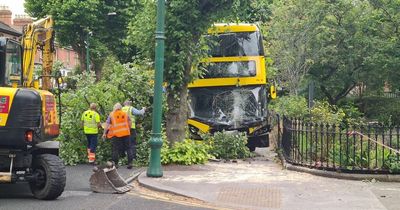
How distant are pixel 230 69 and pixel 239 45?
2.68 feet

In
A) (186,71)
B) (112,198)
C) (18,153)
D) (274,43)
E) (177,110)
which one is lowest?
(112,198)

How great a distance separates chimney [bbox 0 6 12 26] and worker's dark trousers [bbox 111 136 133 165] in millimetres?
42164

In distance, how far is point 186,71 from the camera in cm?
1383

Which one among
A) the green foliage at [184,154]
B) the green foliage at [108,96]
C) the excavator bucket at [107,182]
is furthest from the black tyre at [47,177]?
the green foliage at [108,96]

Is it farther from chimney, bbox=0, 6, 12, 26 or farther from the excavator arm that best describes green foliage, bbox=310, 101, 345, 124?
chimney, bbox=0, 6, 12, 26

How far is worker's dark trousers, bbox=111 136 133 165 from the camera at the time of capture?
41.5ft

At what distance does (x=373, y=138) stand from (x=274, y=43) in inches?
547

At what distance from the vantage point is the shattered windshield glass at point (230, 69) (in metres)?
17.1

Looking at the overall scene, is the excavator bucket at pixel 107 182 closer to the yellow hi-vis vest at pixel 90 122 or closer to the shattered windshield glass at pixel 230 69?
the yellow hi-vis vest at pixel 90 122

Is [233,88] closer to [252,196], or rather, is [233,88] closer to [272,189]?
[272,189]

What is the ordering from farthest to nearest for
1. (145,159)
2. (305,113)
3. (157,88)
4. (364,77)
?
(364,77)
(305,113)
(145,159)
(157,88)

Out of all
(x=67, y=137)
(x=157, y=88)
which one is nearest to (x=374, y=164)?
(x=157, y=88)

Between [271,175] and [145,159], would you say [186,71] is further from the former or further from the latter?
[271,175]

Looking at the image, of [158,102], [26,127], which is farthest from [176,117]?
[26,127]
